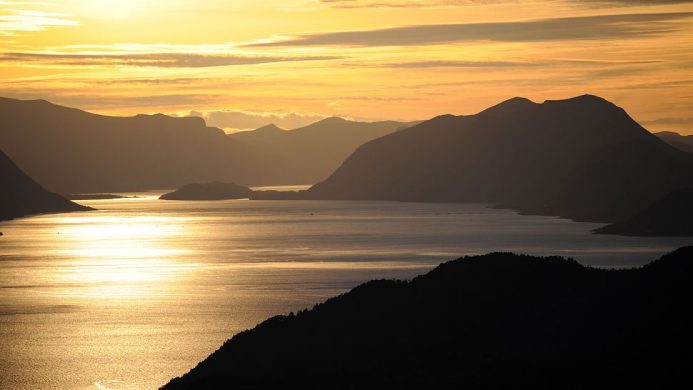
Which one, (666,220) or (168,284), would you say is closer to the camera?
(168,284)

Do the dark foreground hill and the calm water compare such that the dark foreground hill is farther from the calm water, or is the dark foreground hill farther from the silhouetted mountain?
the silhouetted mountain

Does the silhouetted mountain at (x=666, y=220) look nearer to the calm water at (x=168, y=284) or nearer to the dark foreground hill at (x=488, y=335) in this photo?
the calm water at (x=168, y=284)

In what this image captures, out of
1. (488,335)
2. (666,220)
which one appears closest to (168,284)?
(488,335)

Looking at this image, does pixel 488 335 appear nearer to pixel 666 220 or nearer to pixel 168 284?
pixel 168 284

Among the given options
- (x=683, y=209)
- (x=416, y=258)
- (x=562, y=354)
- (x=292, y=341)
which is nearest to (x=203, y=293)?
(x=416, y=258)

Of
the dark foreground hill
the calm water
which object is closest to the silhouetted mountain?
the calm water

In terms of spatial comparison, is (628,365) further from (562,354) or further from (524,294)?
(524,294)
